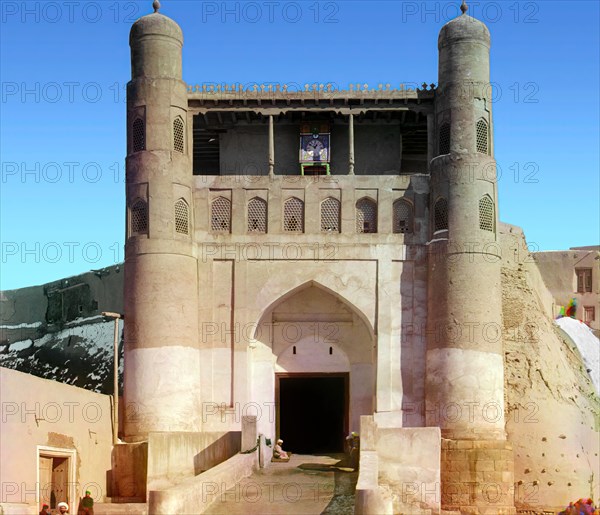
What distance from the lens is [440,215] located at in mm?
27531

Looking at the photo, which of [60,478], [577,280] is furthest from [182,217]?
[577,280]

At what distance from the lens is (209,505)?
1998 centimetres

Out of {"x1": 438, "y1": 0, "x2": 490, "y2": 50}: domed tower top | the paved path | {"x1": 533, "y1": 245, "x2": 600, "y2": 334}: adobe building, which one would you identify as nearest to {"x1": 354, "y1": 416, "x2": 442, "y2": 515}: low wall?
the paved path

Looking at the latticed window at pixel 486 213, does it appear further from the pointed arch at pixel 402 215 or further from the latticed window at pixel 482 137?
the pointed arch at pixel 402 215

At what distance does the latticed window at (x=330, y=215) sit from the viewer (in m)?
28.1

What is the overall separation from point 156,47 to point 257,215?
4908mm

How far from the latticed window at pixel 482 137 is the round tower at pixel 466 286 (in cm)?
3

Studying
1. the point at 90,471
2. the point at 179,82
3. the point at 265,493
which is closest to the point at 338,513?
the point at 265,493

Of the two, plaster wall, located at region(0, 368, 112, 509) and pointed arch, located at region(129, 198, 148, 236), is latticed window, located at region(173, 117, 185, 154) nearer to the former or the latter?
pointed arch, located at region(129, 198, 148, 236)

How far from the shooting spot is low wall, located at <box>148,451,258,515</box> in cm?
1753

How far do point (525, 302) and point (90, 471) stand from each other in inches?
500

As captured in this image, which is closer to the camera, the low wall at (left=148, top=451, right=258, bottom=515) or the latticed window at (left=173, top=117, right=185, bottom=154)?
the low wall at (left=148, top=451, right=258, bottom=515)

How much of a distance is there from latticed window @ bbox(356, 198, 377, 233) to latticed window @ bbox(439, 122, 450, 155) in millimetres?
2207

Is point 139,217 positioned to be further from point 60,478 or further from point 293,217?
point 60,478
